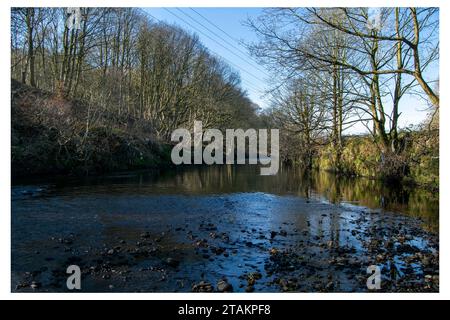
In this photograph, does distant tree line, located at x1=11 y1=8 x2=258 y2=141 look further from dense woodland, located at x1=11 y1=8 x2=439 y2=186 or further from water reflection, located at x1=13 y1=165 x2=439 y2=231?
water reflection, located at x1=13 y1=165 x2=439 y2=231

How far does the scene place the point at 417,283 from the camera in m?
6.73

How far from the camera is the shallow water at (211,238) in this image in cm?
689

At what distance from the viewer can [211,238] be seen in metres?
9.65

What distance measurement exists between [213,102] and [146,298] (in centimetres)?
4712

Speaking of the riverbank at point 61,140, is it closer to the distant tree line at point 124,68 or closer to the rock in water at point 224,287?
the distant tree line at point 124,68

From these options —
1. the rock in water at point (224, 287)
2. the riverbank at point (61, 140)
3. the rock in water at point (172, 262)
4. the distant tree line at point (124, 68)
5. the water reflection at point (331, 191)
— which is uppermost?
the distant tree line at point (124, 68)

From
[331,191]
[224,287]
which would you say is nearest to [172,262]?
[224,287]

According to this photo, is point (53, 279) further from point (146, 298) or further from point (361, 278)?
point (361, 278)

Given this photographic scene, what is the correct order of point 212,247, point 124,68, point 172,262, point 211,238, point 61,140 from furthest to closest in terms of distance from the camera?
point 124,68 < point 61,140 < point 211,238 < point 212,247 < point 172,262

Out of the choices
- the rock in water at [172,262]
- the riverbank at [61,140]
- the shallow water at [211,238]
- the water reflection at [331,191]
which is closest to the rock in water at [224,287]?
the shallow water at [211,238]

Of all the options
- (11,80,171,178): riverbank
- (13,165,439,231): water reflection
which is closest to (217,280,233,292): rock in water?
(13,165,439,231): water reflection

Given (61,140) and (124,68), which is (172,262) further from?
(124,68)

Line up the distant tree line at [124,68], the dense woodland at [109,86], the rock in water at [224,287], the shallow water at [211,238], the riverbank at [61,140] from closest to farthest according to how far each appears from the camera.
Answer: the rock in water at [224,287] < the shallow water at [211,238] < the riverbank at [61,140] < the dense woodland at [109,86] < the distant tree line at [124,68]

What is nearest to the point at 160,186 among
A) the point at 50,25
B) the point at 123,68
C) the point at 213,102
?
the point at 50,25
